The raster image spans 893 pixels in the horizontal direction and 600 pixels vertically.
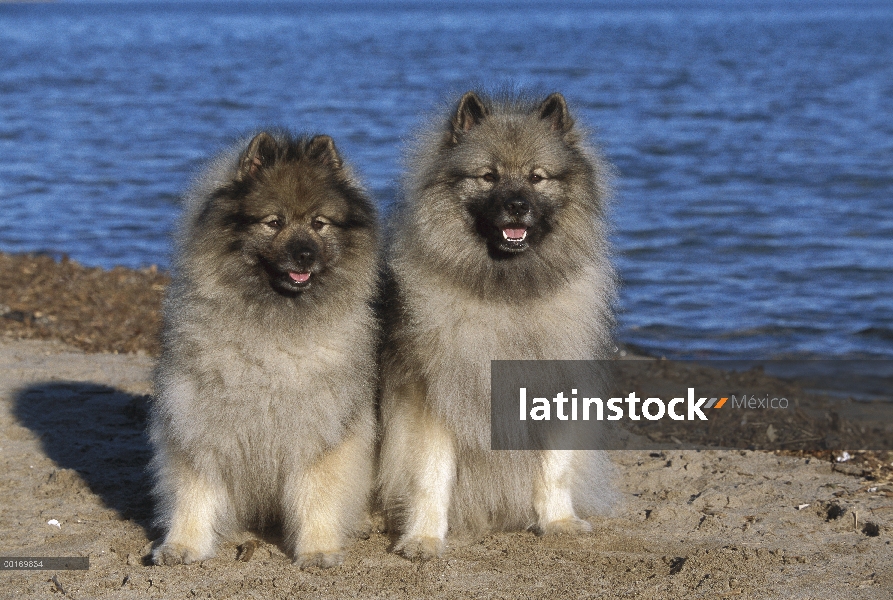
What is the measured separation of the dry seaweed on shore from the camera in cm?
875

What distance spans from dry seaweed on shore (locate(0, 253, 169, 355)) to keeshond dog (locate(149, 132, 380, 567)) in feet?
11.9

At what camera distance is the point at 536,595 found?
14.6 feet

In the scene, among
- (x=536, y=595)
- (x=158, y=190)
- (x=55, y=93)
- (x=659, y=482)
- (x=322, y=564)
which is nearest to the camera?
(x=536, y=595)

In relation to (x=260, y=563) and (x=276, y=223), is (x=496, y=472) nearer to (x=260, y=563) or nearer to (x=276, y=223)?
(x=260, y=563)

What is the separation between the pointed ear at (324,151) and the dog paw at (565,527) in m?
2.04

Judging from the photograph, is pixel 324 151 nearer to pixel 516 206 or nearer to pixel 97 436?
pixel 516 206

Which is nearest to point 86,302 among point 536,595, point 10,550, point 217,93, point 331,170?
point 10,550

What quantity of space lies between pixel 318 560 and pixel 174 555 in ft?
2.10

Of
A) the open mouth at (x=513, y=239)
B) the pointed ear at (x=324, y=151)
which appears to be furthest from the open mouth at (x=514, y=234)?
the pointed ear at (x=324, y=151)

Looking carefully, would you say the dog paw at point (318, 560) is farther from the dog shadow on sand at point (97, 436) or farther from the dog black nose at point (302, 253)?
the dog black nose at point (302, 253)

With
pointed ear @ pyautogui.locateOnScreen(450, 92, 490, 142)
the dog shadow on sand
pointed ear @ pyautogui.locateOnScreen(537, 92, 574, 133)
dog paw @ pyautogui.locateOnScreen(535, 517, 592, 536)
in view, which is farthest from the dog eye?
dog paw @ pyautogui.locateOnScreen(535, 517, 592, 536)

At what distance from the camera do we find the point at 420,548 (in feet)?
16.1

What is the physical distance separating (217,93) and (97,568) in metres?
27.1

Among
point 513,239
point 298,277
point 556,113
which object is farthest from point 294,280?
point 556,113
